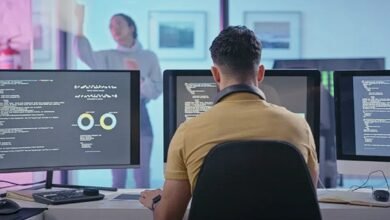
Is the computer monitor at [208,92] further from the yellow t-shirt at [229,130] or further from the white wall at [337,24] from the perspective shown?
the white wall at [337,24]

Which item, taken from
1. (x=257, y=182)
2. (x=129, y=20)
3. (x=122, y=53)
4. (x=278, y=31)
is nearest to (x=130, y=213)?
(x=257, y=182)

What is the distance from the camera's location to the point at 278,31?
14.8 ft

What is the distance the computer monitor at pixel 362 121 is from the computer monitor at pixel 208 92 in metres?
0.11

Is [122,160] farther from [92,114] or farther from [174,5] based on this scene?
[174,5]

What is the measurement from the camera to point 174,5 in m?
4.49

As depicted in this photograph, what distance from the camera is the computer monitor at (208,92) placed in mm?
2238

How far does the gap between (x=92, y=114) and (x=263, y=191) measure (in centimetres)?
111

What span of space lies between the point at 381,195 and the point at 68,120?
1.26m

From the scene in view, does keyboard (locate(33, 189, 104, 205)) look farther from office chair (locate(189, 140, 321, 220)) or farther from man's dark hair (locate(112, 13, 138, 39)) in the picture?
man's dark hair (locate(112, 13, 138, 39))

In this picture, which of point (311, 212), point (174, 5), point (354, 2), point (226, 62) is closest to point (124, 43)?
Answer: point (174, 5)

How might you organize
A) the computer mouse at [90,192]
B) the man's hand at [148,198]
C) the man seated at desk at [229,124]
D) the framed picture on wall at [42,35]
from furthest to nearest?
→ the framed picture on wall at [42,35]
the computer mouse at [90,192]
the man's hand at [148,198]
the man seated at desk at [229,124]

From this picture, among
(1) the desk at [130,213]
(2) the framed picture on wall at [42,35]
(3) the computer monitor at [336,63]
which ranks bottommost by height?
(1) the desk at [130,213]

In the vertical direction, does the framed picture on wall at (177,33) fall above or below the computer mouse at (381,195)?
above

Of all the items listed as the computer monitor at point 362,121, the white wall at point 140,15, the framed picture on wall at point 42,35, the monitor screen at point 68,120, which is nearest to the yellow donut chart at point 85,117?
the monitor screen at point 68,120
